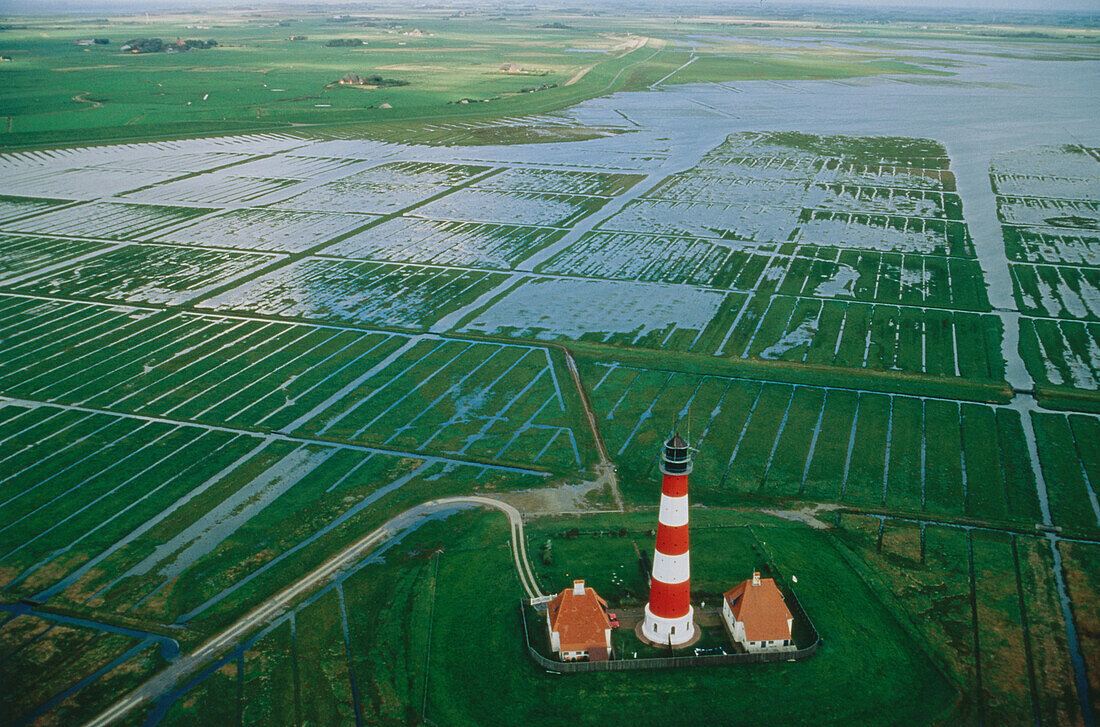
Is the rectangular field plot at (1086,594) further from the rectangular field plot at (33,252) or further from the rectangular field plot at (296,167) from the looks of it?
the rectangular field plot at (296,167)

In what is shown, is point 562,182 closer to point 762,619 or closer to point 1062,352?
point 1062,352

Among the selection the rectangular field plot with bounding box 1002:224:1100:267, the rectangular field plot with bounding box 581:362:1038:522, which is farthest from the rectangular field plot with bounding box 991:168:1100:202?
the rectangular field plot with bounding box 581:362:1038:522

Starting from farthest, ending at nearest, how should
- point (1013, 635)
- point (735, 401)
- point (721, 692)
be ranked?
point (735, 401) → point (1013, 635) → point (721, 692)

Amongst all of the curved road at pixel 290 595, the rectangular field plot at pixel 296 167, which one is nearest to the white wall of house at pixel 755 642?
the curved road at pixel 290 595

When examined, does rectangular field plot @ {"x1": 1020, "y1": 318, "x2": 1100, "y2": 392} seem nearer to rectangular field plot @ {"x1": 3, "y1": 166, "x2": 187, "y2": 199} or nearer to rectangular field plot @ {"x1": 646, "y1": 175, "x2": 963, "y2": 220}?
rectangular field plot @ {"x1": 646, "y1": 175, "x2": 963, "y2": 220}

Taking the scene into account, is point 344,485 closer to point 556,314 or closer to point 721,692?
point 721,692

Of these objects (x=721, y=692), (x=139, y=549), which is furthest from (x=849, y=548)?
(x=139, y=549)
